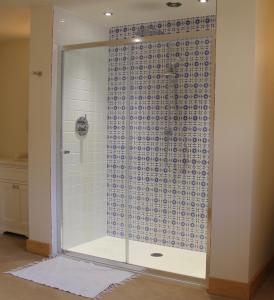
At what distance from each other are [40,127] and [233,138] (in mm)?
1822

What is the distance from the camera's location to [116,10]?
376cm

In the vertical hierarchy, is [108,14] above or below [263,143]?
above

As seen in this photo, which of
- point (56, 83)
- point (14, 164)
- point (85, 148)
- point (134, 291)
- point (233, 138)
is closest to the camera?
point (233, 138)

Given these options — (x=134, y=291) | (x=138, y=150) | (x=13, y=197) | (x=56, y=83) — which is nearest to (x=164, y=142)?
(x=138, y=150)

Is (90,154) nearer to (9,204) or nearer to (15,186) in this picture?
(15,186)

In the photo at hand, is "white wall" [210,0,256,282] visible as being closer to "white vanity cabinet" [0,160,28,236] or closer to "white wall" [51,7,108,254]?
"white wall" [51,7,108,254]

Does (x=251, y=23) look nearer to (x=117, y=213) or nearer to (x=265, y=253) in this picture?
(x=265, y=253)

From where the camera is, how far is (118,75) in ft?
13.5

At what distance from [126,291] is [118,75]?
2037 mm

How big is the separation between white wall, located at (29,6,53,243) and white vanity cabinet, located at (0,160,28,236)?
0.40m

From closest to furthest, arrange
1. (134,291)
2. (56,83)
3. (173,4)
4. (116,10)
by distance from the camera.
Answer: (134,291), (173,4), (116,10), (56,83)

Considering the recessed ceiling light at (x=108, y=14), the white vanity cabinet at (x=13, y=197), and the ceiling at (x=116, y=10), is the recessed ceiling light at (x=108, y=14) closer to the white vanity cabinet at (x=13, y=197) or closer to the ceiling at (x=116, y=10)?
the ceiling at (x=116, y=10)

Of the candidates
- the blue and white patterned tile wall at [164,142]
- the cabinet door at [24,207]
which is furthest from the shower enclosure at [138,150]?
the cabinet door at [24,207]

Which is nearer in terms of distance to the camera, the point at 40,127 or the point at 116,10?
the point at 116,10
